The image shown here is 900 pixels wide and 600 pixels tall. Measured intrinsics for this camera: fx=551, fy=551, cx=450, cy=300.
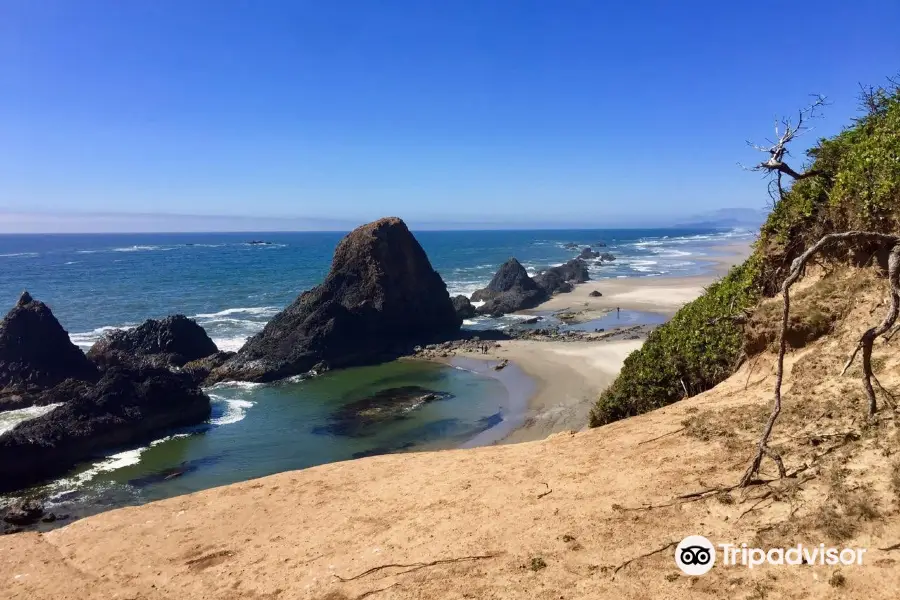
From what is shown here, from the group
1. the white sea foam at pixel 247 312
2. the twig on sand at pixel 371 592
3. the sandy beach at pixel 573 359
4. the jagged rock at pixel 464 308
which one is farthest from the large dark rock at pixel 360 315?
the twig on sand at pixel 371 592

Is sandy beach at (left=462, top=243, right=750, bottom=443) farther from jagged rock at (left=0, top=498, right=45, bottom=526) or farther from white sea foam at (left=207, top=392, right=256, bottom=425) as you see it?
jagged rock at (left=0, top=498, right=45, bottom=526)

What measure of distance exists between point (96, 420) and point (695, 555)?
21836 millimetres

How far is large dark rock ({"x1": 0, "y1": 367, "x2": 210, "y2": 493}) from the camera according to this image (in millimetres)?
17859

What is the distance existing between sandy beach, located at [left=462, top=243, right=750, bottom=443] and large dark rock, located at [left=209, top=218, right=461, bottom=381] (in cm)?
632

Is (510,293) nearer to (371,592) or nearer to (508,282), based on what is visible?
(508,282)

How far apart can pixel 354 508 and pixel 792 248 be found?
9.17m

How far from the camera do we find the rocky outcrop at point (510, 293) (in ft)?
156

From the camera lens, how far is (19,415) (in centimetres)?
2256

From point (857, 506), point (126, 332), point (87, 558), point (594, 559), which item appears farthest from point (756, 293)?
point (126, 332)

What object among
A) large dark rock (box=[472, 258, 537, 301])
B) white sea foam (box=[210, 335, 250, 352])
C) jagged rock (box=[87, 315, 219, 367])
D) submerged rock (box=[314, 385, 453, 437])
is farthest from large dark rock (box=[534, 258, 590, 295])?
jagged rock (box=[87, 315, 219, 367])

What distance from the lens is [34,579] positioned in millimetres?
7664

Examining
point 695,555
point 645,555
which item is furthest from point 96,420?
point 695,555

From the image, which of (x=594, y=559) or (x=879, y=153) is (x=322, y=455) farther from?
(x=879, y=153)

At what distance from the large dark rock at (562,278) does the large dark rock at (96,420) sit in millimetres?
37314
